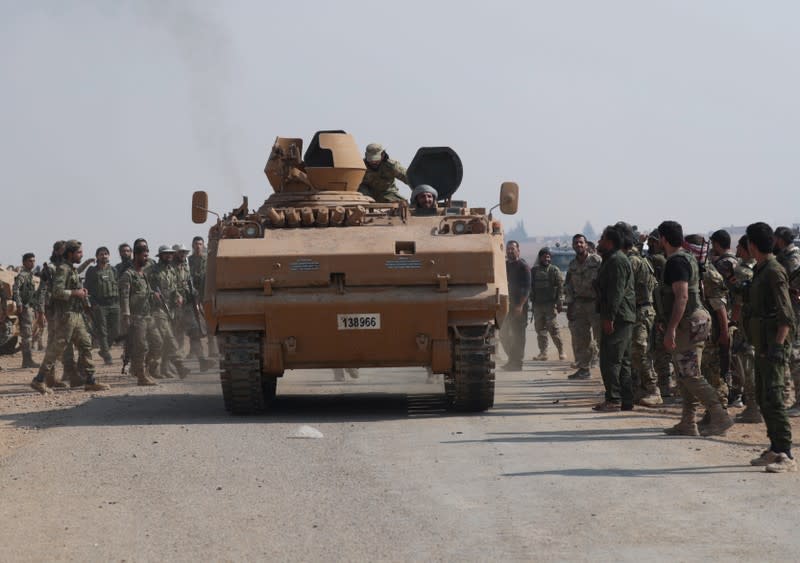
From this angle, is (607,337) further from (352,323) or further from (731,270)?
(352,323)

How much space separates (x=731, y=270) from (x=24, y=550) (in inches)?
317

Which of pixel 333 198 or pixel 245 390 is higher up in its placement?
pixel 333 198

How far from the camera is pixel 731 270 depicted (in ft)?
43.8

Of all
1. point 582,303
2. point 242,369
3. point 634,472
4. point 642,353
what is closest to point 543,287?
point 582,303

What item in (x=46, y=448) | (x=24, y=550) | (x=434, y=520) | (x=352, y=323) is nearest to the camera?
(x=24, y=550)

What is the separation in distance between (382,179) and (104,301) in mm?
8641

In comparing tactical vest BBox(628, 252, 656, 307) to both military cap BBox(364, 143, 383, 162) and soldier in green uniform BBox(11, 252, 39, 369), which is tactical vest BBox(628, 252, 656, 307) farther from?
soldier in green uniform BBox(11, 252, 39, 369)

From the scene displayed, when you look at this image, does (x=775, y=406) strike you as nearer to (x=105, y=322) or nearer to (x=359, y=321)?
(x=359, y=321)

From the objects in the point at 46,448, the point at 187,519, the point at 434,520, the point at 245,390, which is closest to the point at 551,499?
the point at 434,520

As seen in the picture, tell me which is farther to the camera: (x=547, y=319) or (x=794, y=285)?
(x=547, y=319)

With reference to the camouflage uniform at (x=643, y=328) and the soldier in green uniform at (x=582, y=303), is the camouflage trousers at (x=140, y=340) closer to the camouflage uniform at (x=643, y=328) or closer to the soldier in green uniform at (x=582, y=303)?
the soldier in green uniform at (x=582, y=303)

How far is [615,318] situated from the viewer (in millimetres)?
13828

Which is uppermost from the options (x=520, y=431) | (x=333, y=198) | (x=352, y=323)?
(x=333, y=198)

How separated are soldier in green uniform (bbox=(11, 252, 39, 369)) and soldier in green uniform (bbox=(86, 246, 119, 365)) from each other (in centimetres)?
109
